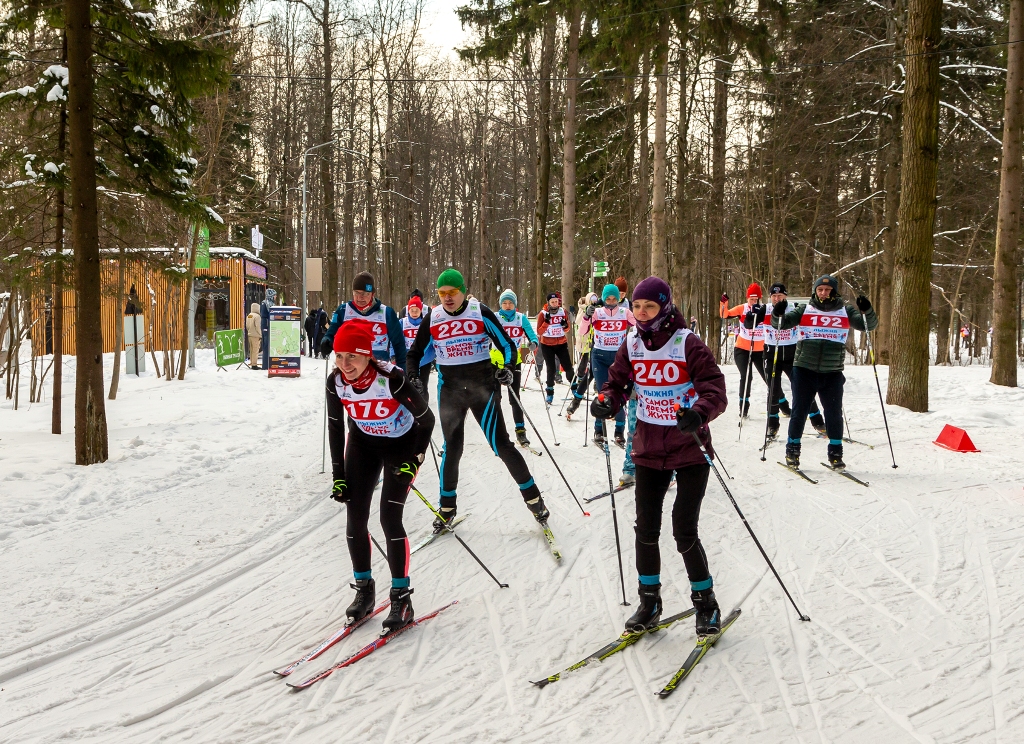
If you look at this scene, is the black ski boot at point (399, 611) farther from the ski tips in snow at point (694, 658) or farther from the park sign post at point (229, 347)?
the park sign post at point (229, 347)

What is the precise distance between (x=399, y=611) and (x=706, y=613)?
1757mm

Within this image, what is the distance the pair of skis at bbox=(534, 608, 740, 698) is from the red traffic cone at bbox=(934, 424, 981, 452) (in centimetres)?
634

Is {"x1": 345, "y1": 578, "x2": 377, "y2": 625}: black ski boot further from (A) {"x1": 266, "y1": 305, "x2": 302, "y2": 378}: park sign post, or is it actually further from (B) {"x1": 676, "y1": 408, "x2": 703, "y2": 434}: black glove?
(A) {"x1": 266, "y1": 305, "x2": 302, "y2": 378}: park sign post

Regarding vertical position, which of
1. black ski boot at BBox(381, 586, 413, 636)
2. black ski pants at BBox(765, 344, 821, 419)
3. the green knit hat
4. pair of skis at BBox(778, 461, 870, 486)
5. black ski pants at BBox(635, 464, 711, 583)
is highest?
the green knit hat

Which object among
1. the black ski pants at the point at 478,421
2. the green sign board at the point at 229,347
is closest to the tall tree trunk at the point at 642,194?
the green sign board at the point at 229,347

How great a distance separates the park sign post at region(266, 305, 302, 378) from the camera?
19328mm

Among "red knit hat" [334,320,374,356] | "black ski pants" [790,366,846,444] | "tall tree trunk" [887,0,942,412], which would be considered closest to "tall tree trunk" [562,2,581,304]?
"tall tree trunk" [887,0,942,412]

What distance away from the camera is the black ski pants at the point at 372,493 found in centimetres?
442

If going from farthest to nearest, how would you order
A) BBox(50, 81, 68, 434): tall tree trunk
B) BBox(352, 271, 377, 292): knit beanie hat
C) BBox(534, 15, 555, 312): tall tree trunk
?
BBox(534, 15, 555, 312): tall tree trunk
BBox(50, 81, 68, 434): tall tree trunk
BBox(352, 271, 377, 292): knit beanie hat

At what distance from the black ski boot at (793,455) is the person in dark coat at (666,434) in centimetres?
453

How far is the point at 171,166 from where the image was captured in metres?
9.19

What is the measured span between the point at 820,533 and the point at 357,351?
412 cm

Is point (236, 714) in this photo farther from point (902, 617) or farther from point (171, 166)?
point (171, 166)

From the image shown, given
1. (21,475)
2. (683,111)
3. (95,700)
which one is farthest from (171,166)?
(683,111)
